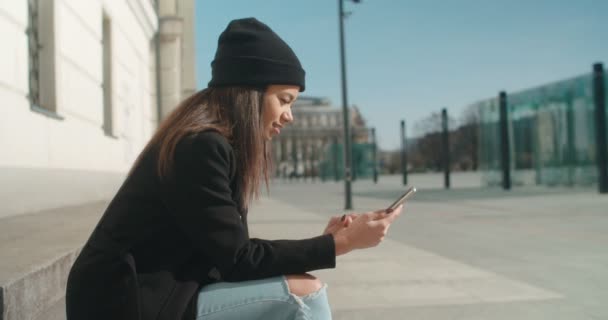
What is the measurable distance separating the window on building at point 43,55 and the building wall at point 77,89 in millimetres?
17

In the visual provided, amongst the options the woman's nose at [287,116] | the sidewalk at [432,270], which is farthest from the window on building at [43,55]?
the woman's nose at [287,116]

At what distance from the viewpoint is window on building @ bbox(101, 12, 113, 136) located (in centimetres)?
1073

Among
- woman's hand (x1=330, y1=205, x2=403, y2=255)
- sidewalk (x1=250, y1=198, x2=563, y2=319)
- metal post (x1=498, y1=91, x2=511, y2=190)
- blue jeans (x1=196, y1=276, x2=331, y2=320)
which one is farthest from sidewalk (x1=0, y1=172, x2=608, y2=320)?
metal post (x1=498, y1=91, x2=511, y2=190)

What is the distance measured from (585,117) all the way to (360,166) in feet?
78.7

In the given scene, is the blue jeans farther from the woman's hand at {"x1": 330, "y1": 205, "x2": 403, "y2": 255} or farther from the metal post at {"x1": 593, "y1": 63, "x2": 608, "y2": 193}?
the metal post at {"x1": 593, "y1": 63, "x2": 608, "y2": 193}

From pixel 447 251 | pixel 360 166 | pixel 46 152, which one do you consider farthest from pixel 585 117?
pixel 360 166

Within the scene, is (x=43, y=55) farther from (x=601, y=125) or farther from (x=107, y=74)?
(x=601, y=125)

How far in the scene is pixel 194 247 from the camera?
1.75 metres

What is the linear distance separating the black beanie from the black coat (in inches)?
9.9

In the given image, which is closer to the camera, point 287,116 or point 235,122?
point 235,122

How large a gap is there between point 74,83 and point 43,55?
1.13 meters

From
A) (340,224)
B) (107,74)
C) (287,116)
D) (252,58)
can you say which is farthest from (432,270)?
(107,74)

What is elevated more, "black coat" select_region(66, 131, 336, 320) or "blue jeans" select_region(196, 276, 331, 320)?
"black coat" select_region(66, 131, 336, 320)

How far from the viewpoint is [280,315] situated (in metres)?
1.68
